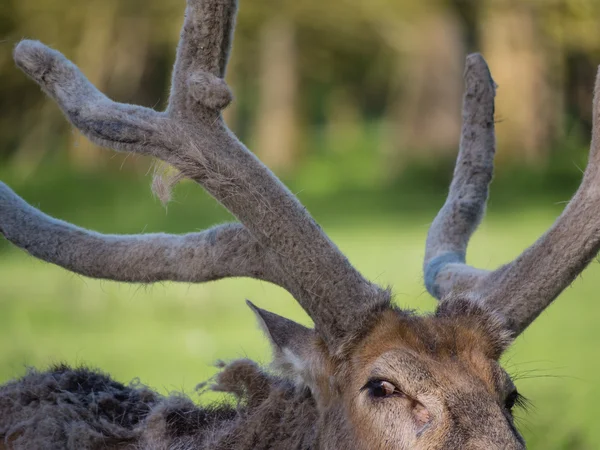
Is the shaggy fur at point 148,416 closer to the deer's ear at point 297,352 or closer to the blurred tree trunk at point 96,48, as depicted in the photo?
the deer's ear at point 297,352

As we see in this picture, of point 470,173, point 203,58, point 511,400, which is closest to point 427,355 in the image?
point 511,400

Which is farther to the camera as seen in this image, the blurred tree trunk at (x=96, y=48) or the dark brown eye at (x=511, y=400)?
the blurred tree trunk at (x=96, y=48)

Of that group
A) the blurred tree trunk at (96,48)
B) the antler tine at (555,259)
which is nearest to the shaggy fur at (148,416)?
the antler tine at (555,259)

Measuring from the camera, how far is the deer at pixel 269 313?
4270 mm

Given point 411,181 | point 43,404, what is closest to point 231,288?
point 43,404

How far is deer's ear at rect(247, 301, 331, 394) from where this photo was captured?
177 inches

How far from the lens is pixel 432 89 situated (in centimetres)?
3766

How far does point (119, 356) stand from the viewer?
12281 millimetres

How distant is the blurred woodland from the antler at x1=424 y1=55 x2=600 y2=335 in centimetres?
2184

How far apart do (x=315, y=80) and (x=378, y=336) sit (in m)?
50.0

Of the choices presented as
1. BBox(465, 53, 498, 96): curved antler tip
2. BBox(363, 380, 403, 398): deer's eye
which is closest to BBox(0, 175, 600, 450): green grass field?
BBox(465, 53, 498, 96): curved antler tip

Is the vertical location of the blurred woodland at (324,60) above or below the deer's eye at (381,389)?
above

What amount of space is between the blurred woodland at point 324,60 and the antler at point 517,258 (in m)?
21.8

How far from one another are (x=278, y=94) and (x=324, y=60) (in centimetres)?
954
